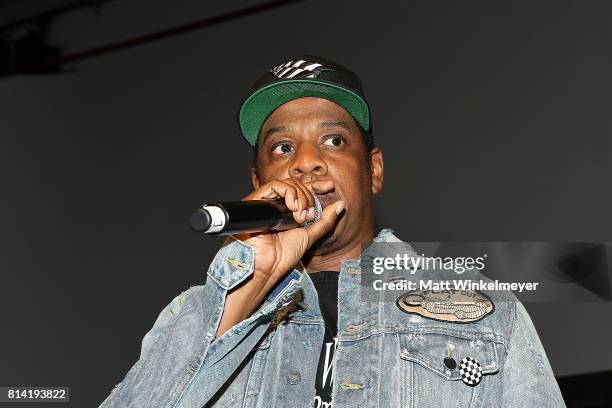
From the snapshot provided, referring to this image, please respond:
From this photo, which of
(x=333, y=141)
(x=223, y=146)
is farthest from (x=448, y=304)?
(x=223, y=146)

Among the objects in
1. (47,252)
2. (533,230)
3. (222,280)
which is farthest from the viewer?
(47,252)

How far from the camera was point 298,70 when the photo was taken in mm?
1274

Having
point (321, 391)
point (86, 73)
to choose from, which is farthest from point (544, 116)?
point (86, 73)

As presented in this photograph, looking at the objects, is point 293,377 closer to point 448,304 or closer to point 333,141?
point 448,304

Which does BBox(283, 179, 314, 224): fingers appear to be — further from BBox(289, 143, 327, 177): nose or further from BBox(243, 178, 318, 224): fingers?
BBox(289, 143, 327, 177): nose

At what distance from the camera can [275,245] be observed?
0.96 m

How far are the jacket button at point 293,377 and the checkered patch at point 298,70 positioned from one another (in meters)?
0.50

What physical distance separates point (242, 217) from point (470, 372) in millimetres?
438

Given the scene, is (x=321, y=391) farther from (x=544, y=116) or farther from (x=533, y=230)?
(x=544, y=116)

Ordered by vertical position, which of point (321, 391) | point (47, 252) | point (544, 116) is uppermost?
point (544, 116)

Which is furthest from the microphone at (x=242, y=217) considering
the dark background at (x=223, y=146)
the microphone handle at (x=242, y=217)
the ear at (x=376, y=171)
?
the dark background at (x=223, y=146)

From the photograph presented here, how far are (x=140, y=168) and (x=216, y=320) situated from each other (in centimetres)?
155

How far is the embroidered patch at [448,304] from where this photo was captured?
1.10 m

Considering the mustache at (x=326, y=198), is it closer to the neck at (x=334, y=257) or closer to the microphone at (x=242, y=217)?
the neck at (x=334, y=257)
